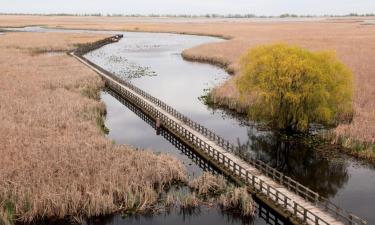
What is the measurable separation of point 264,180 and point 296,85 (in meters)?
16.2

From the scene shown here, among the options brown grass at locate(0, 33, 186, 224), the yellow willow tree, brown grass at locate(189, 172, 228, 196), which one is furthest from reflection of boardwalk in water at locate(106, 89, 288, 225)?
the yellow willow tree

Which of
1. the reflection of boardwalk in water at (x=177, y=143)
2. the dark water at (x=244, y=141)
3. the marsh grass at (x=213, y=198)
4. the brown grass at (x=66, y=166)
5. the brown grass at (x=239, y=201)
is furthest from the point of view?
the reflection of boardwalk in water at (x=177, y=143)

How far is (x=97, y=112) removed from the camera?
52312 mm

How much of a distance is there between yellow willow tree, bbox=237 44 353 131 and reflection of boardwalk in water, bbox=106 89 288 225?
9795 mm

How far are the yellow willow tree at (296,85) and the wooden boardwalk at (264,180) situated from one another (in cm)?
843

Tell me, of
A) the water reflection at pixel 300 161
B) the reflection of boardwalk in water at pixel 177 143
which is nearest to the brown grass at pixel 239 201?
the reflection of boardwalk in water at pixel 177 143

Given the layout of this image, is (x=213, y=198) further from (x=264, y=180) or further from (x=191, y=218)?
(x=264, y=180)

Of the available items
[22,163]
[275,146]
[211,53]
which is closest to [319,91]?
[275,146]

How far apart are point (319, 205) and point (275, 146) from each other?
15277 millimetres

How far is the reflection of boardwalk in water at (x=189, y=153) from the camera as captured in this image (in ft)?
94.7

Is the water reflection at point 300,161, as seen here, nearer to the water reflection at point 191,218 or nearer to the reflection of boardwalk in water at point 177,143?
the reflection of boardwalk in water at point 177,143

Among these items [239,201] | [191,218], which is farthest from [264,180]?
[191,218]

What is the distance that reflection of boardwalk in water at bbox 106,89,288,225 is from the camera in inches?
1136

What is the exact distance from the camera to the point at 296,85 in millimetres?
45562
